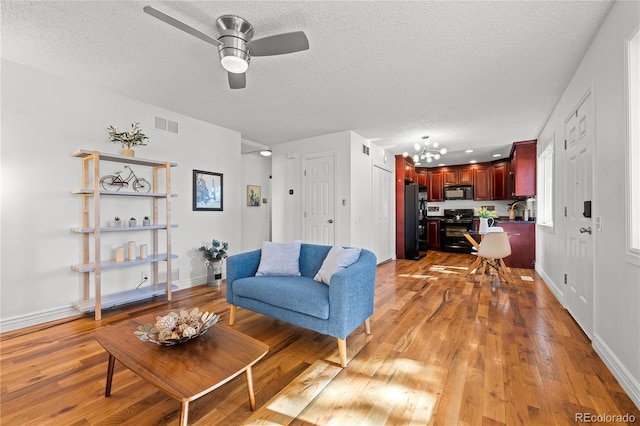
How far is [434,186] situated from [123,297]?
26.0ft

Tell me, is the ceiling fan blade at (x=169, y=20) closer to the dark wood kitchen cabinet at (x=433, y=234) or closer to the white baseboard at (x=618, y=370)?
the white baseboard at (x=618, y=370)

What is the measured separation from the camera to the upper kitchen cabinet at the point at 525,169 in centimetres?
523

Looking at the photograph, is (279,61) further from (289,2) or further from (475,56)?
(475,56)

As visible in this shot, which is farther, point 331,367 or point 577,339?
point 577,339

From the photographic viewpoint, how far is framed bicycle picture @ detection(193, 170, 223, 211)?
13.9ft

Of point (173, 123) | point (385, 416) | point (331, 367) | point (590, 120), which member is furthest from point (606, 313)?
point (173, 123)

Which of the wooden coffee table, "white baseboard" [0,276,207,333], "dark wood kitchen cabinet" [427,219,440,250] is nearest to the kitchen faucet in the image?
"dark wood kitchen cabinet" [427,219,440,250]

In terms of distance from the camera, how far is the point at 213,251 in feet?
13.6

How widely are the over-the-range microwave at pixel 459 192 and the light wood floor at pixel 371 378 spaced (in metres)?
5.25

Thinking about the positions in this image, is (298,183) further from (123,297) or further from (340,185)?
(123,297)

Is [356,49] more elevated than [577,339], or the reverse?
[356,49]

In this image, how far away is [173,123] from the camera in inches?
155

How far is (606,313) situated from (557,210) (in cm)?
190

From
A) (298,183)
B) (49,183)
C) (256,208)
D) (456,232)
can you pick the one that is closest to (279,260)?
(49,183)
